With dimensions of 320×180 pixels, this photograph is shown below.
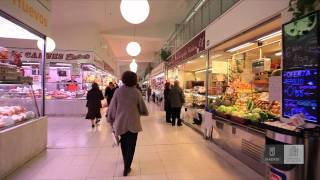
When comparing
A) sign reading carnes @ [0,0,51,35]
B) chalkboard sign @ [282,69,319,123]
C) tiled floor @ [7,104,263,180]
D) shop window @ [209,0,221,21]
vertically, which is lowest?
tiled floor @ [7,104,263,180]

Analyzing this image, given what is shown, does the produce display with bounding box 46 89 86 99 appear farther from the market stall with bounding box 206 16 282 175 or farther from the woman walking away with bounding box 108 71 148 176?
the woman walking away with bounding box 108 71 148 176

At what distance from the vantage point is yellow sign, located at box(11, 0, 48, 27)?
409cm

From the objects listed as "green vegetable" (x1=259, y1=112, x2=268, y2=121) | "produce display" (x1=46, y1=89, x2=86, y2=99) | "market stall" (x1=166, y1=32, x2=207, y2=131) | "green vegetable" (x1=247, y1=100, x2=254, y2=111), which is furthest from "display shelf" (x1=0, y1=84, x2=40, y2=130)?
"produce display" (x1=46, y1=89, x2=86, y2=99)

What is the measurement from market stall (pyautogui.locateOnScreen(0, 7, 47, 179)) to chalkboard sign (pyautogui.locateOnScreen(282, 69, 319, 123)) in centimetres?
377

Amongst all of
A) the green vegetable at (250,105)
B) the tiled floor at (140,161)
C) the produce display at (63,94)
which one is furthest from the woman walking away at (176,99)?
the produce display at (63,94)

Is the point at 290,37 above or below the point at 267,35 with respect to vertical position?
below

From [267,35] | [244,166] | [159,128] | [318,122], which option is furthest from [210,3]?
[318,122]

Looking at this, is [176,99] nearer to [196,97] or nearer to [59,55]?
[196,97]

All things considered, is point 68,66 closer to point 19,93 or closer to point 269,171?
point 19,93

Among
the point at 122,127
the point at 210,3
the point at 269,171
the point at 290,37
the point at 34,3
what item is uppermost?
the point at 210,3

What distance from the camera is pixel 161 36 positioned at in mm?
13992

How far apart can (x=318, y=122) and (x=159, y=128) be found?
5665mm

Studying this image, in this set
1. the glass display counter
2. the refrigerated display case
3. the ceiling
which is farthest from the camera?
the glass display counter

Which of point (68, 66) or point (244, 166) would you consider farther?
point (68, 66)
